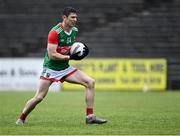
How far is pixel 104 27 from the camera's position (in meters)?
33.4

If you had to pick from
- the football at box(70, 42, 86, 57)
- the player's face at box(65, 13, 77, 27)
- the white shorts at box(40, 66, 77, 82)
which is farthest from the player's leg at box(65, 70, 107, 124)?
the player's face at box(65, 13, 77, 27)

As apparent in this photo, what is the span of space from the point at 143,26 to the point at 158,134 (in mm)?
22529

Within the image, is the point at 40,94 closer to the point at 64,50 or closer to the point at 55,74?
the point at 55,74

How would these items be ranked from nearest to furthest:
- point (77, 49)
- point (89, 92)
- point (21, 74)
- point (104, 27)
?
point (77, 49)
point (89, 92)
point (21, 74)
point (104, 27)

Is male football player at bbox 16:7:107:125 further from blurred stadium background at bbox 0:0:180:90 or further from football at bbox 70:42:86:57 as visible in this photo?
blurred stadium background at bbox 0:0:180:90

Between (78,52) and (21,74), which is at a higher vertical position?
(78,52)

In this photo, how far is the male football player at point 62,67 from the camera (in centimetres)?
1214

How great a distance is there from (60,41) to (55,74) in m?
0.64

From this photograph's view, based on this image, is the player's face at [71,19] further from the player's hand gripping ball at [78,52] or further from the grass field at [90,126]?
the grass field at [90,126]

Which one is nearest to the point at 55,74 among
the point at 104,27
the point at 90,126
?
the point at 90,126

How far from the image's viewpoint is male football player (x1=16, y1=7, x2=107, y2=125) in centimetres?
1214

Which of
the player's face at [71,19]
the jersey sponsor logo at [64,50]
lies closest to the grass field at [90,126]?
the jersey sponsor logo at [64,50]

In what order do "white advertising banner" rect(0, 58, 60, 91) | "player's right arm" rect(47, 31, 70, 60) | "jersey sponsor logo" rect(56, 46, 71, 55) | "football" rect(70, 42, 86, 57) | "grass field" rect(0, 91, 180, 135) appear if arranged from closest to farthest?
"grass field" rect(0, 91, 180, 135) → "player's right arm" rect(47, 31, 70, 60) → "football" rect(70, 42, 86, 57) → "jersey sponsor logo" rect(56, 46, 71, 55) → "white advertising banner" rect(0, 58, 60, 91)

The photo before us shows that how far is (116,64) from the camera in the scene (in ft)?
93.2
